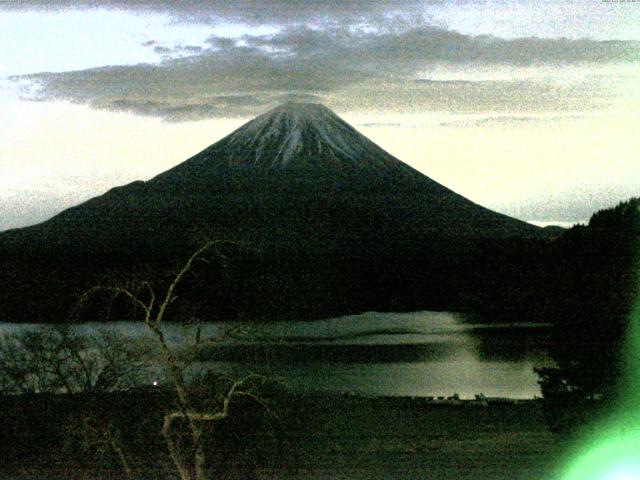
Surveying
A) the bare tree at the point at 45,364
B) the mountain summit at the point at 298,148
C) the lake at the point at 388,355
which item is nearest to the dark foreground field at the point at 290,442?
the bare tree at the point at 45,364

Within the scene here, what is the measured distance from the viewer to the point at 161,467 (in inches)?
348

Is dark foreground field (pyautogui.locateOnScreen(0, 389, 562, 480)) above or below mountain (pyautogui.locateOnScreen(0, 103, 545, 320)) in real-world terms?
above

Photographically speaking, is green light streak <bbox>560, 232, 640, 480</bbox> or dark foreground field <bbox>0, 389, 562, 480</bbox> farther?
dark foreground field <bbox>0, 389, 562, 480</bbox>

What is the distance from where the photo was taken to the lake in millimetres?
16953

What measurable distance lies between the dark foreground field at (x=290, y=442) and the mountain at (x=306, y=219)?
33627 mm

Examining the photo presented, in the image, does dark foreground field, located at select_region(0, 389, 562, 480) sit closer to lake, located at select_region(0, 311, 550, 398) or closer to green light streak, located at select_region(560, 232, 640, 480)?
green light streak, located at select_region(560, 232, 640, 480)

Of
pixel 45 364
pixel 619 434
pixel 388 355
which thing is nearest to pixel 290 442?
pixel 45 364

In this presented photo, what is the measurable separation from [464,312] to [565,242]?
35448mm

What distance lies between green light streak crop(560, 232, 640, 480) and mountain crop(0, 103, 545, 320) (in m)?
36.8

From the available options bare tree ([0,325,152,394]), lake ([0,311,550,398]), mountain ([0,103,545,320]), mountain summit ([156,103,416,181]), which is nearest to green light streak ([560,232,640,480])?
lake ([0,311,550,398])

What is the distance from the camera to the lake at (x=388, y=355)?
55.6 feet

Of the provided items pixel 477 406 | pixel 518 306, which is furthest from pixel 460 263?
pixel 477 406

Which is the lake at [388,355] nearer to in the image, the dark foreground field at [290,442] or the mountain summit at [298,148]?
the dark foreground field at [290,442]

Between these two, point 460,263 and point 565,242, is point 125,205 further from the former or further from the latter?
point 565,242
